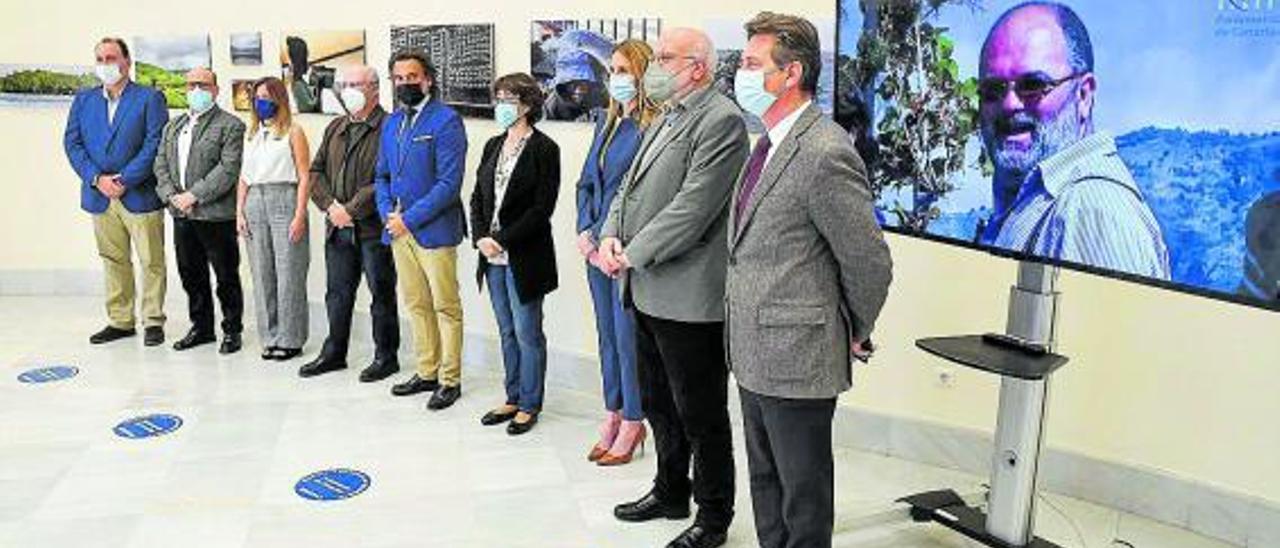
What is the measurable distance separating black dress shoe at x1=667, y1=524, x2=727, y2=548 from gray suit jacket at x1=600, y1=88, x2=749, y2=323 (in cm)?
74

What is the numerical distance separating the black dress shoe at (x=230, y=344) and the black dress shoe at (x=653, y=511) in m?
3.07

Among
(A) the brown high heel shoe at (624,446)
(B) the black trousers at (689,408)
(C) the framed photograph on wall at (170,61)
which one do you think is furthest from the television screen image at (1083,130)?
(C) the framed photograph on wall at (170,61)

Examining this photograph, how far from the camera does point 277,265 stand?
17.7 ft

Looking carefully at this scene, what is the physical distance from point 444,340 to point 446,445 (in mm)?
716

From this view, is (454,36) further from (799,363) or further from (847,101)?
(799,363)

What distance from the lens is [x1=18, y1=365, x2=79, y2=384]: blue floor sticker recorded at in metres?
5.12

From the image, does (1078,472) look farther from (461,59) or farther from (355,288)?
(355,288)

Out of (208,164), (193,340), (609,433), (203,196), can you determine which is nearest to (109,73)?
(208,164)

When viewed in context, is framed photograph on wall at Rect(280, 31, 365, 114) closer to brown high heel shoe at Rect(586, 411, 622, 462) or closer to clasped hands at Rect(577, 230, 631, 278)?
brown high heel shoe at Rect(586, 411, 622, 462)

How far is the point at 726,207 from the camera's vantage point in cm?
301

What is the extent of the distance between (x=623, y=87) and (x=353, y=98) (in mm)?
1874

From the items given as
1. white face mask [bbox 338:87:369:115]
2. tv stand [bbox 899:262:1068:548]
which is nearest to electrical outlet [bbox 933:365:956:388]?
tv stand [bbox 899:262:1068:548]

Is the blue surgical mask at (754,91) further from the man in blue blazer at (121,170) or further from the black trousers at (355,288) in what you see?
the man in blue blazer at (121,170)

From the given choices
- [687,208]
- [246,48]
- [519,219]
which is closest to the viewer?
[687,208]
